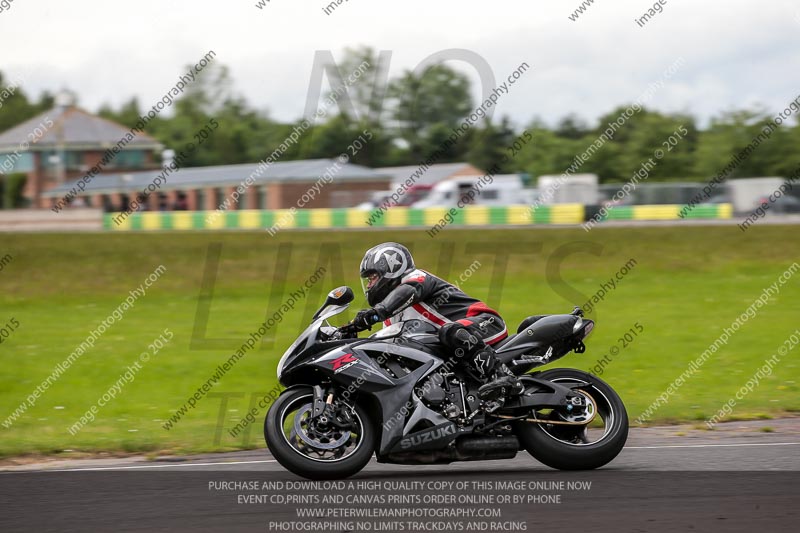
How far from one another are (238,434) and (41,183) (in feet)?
228

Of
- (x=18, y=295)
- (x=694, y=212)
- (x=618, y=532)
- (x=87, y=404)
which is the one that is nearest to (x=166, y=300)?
(x=18, y=295)

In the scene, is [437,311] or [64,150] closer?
[437,311]

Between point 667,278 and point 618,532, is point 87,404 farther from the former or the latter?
point 667,278

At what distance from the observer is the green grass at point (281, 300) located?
1232 centimetres

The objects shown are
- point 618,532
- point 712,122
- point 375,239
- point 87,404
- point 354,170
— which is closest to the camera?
point 618,532

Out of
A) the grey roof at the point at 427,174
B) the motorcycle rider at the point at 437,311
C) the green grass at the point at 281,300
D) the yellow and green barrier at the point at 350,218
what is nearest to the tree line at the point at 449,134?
the grey roof at the point at 427,174

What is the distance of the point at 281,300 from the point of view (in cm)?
2325

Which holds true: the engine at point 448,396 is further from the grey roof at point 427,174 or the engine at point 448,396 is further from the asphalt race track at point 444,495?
the grey roof at point 427,174

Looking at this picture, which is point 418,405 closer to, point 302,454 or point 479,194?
point 302,454

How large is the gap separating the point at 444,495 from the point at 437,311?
1766mm

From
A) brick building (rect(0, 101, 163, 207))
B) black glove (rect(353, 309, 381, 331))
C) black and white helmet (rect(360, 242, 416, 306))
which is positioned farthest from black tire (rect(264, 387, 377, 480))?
brick building (rect(0, 101, 163, 207))

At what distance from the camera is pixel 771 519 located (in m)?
6.03

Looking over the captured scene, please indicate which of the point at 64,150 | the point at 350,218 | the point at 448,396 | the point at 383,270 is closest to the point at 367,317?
the point at 383,270

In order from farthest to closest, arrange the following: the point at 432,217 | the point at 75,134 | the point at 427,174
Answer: the point at 75,134 < the point at 427,174 < the point at 432,217
